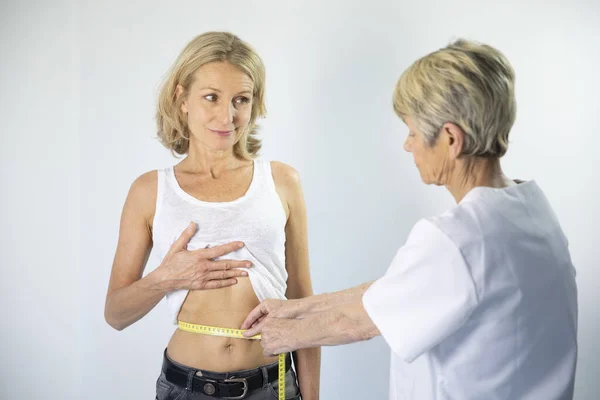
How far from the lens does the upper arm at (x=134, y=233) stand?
87.0 inches

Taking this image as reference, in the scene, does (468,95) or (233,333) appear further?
(233,333)

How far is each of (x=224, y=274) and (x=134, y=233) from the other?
13.7 inches

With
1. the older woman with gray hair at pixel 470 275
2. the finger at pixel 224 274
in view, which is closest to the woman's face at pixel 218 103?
the finger at pixel 224 274

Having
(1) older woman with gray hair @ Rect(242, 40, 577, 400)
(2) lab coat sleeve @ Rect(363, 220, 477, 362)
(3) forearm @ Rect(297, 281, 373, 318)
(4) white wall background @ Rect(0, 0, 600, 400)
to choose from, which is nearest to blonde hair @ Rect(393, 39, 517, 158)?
(1) older woman with gray hair @ Rect(242, 40, 577, 400)

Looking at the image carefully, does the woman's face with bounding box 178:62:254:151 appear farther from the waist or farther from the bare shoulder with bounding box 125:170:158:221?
the waist

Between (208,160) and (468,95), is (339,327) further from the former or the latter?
(208,160)

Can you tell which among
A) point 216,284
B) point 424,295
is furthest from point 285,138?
point 424,295

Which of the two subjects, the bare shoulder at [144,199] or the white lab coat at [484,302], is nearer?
the white lab coat at [484,302]

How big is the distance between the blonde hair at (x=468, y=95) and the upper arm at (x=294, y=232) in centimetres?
73

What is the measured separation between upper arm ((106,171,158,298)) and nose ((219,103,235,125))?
32 cm

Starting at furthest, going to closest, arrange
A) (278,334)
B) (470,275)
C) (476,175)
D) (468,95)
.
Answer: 1. (278,334)
2. (476,175)
3. (468,95)
4. (470,275)

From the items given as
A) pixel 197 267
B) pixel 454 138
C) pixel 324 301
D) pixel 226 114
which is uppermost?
pixel 226 114

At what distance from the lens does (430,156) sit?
1708 millimetres

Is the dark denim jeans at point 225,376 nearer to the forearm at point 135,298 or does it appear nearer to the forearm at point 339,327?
the forearm at point 135,298
